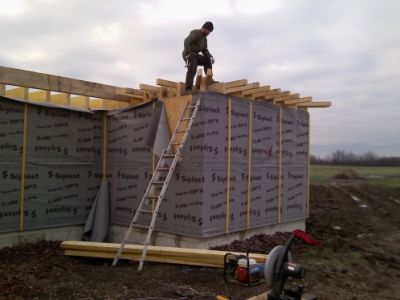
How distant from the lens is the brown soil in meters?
5.46

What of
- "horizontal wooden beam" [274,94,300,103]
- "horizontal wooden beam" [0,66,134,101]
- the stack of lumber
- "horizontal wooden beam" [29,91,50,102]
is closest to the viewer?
the stack of lumber

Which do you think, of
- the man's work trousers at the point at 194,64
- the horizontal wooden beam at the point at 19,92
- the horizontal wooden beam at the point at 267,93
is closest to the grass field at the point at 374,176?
the horizontal wooden beam at the point at 267,93

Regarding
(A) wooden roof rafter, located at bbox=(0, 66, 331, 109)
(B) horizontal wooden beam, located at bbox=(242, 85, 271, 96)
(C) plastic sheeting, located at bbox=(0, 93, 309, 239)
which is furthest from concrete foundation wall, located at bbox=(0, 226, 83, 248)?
(B) horizontal wooden beam, located at bbox=(242, 85, 271, 96)

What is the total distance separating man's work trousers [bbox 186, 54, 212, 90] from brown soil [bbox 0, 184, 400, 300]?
3.14 m

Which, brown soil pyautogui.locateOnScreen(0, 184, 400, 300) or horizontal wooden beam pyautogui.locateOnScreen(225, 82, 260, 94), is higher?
horizontal wooden beam pyautogui.locateOnScreen(225, 82, 260, 94)

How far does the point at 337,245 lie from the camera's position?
29.5 feet

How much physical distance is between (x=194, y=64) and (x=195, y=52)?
254 millimetres

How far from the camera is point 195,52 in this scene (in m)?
7.82

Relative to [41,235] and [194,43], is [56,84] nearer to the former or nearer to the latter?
[194,43]

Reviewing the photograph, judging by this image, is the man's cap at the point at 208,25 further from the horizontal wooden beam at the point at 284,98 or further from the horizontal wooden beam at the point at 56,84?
the horizontal wooden beam at the point at 56,84

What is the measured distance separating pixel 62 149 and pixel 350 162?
56975mm

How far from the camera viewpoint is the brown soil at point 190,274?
5.46 metres

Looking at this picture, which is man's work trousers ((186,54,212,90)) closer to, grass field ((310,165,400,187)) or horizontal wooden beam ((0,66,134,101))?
horizontal wooden beam ((0,66,134,101))

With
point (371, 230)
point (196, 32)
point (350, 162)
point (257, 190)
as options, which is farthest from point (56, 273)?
point (350, 162)
